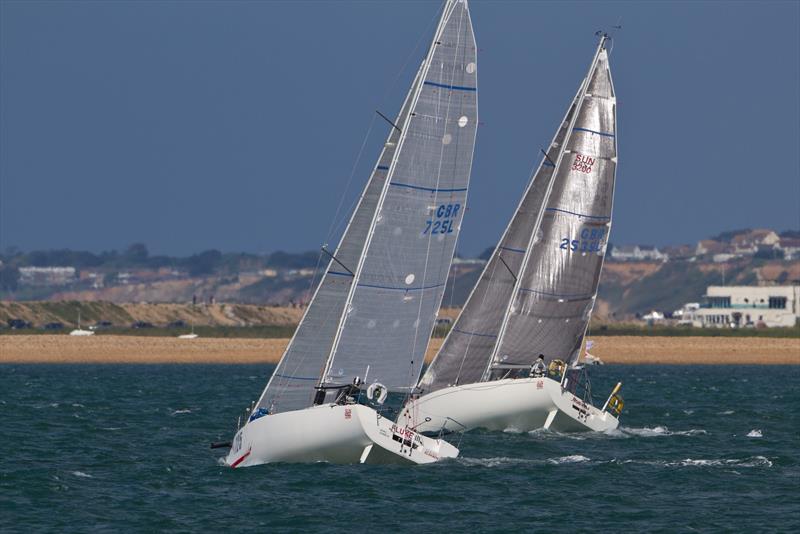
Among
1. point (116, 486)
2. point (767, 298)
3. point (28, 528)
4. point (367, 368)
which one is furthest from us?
point (767, 298)

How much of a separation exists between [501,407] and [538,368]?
2541mm

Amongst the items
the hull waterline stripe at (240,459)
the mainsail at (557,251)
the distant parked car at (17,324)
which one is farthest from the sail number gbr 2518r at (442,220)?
the distant parked car at (17,324)

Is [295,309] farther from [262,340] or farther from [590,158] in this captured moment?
[590,158]

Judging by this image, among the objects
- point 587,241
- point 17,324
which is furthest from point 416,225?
point 17,324

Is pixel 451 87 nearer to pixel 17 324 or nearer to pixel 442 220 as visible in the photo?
pixel 442 220

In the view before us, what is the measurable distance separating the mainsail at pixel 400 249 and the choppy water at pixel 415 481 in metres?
2.40

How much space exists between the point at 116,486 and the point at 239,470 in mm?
3091

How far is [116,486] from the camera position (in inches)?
1319

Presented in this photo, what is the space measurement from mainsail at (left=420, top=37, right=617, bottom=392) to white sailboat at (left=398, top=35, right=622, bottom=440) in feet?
0.10

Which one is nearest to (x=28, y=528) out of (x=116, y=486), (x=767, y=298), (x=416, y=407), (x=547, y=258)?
(x=116, y=486)

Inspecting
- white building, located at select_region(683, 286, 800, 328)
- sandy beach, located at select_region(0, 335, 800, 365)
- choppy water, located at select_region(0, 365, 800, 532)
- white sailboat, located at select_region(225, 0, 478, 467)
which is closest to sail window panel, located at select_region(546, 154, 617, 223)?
choppy water, located at select_region(0, 365, 800, 532)

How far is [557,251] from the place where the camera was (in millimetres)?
48812

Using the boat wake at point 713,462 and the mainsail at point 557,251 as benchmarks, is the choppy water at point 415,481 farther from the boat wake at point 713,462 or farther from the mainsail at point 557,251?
the mainsail at point 557,251

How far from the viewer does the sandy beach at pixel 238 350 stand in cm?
11656
